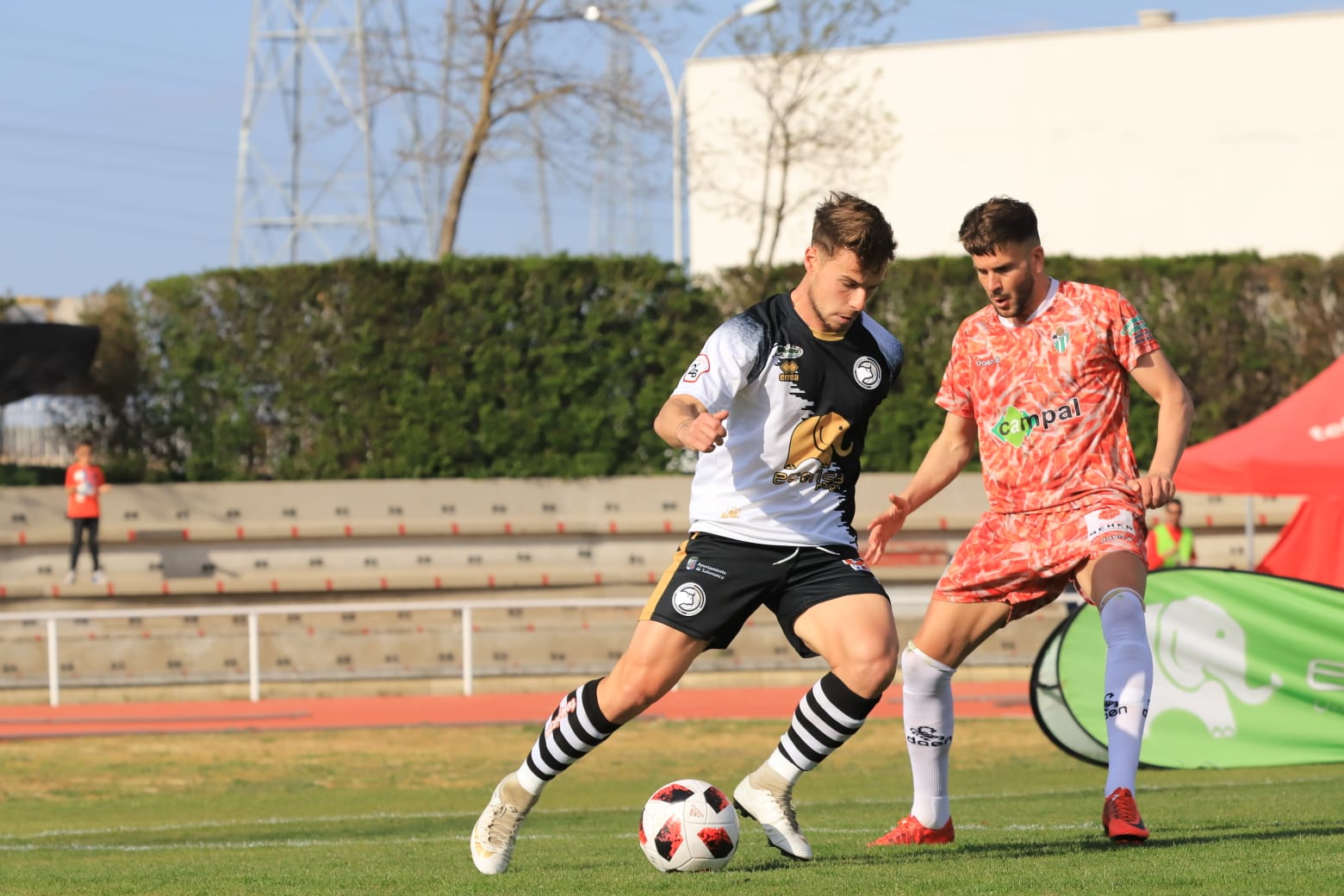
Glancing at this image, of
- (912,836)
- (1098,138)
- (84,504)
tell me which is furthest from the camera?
(1098,138)

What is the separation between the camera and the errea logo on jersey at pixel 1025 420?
225 inches

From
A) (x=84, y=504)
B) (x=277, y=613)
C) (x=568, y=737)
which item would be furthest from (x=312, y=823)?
(x=84, y=504)

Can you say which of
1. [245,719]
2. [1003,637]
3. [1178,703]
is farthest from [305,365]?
[1178,703]

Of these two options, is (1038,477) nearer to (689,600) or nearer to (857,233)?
(857,233)

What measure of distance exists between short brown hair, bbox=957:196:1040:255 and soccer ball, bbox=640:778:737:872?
2.04m

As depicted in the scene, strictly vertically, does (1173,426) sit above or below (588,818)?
above

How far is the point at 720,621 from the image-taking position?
5250mm

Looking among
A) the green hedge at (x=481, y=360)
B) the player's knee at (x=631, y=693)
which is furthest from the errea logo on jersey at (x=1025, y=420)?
the green hedge at (x=481, y=360)

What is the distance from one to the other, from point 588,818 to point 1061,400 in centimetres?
473

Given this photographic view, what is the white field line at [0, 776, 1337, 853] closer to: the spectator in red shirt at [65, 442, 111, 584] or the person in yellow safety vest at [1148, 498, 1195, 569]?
the person in yellow safety vest at [1148, 498, 1195, 569]

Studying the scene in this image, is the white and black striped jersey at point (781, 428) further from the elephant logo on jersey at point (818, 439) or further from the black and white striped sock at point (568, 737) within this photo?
the black and white striped sock at point (568, 737)

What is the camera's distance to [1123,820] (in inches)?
209

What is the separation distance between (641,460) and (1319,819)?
1667 cm

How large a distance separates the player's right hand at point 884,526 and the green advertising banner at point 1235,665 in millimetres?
3801
